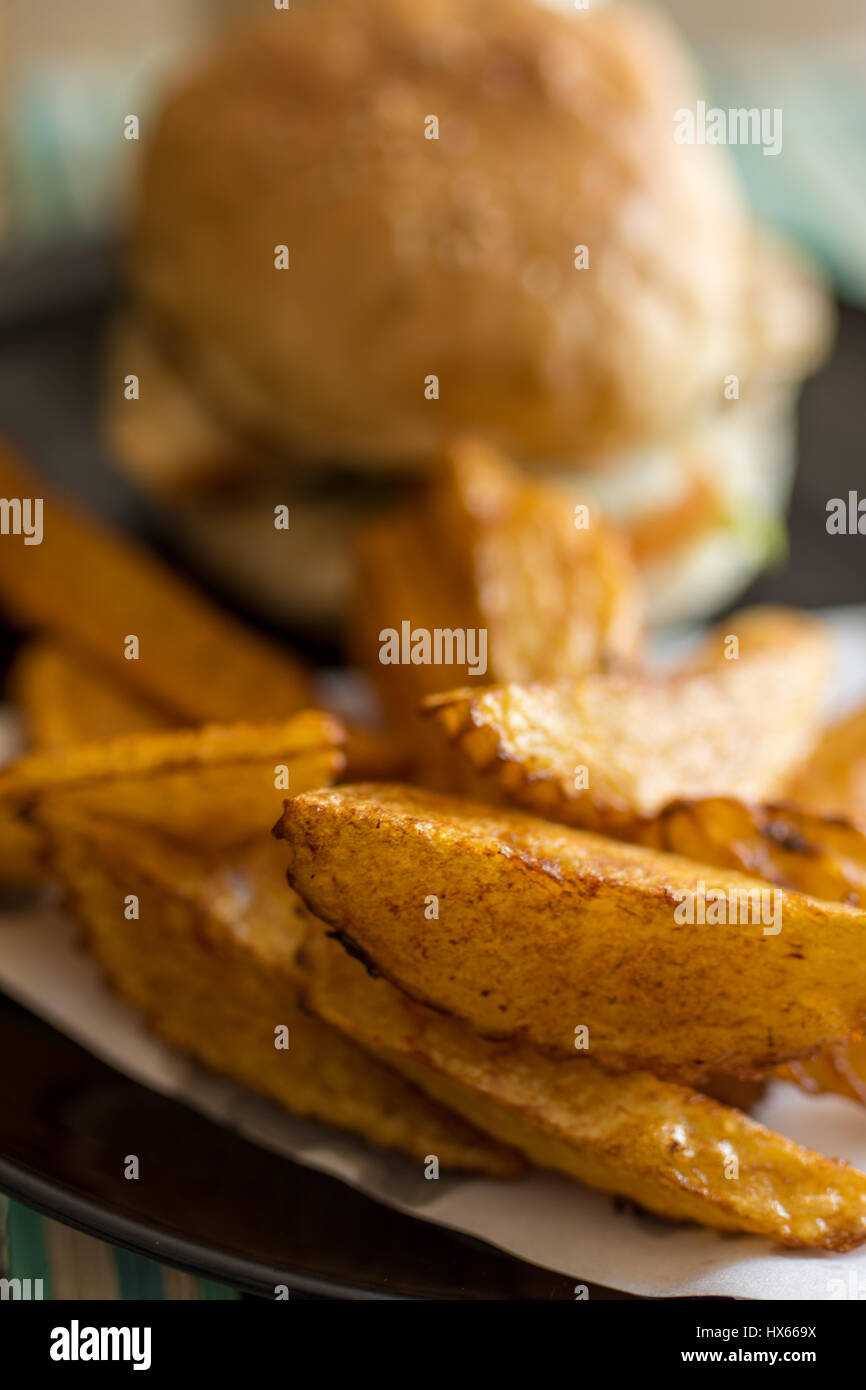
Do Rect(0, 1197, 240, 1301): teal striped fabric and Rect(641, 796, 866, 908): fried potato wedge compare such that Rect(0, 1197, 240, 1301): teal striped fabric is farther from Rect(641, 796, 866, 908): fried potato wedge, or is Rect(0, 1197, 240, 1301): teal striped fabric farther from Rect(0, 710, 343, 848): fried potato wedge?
Rect(641, 796, 866, 908): fried potato wedge

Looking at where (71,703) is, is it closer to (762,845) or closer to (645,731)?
(645,731)

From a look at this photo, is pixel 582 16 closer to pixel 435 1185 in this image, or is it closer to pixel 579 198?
pixel 579 198

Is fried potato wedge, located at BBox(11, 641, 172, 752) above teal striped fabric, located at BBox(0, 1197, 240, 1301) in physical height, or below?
above

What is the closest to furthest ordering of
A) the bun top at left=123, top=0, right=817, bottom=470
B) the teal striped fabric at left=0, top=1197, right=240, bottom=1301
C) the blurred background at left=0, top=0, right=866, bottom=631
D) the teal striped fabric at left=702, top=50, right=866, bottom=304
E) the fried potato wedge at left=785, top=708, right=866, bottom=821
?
the teal striped fabric at left=0, top=1197, right=240, bottom=1301
the fried potato wedge at left=785, top=708, right=866, bottom=821
the bun top at left=123, top=0, right=817, bottom=470
the blurred background at left=0, top=0, right=866, bottom=631
the teal striped fabric at left=702, top=50, right=866, bottom=304

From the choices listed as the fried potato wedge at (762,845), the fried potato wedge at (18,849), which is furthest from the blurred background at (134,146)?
the fried potato wedge at (762,845)

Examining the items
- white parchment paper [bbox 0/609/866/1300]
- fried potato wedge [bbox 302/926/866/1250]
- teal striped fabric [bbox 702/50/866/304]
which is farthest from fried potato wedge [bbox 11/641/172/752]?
teal striped fabric [bbox 702/50/866/304]
